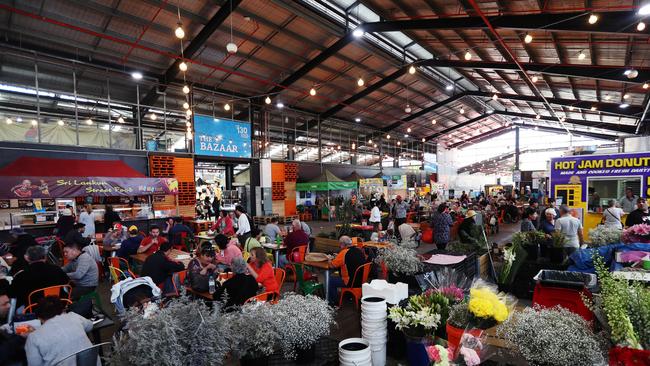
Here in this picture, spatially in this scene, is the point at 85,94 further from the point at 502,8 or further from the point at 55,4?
the point at 502,8

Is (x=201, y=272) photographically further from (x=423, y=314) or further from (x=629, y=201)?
(x=629, y=201)

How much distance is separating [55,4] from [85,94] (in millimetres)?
3223

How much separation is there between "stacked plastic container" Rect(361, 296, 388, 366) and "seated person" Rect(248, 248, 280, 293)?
1776 mm

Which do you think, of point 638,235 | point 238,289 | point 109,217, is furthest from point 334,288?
point 109,217

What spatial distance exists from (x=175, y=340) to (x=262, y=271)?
2.44 m

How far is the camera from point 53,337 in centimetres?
235

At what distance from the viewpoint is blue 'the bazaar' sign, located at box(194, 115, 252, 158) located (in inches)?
501

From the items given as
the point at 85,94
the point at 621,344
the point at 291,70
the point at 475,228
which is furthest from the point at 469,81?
the point at 621,344

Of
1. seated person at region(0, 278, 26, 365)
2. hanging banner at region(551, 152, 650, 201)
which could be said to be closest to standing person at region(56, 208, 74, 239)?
seated person at region(0, 278, 26, 365)

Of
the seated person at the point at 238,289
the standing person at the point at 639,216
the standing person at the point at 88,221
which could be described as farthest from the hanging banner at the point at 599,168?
the standing person at the point at 88,221

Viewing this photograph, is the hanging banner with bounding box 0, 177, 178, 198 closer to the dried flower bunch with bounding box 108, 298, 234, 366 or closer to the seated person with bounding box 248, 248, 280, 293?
the seated person with bounding box 248, 248, 280, 293

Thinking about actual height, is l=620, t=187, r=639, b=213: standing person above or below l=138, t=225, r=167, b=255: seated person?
above

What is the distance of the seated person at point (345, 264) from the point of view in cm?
449

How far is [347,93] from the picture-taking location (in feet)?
51.4
